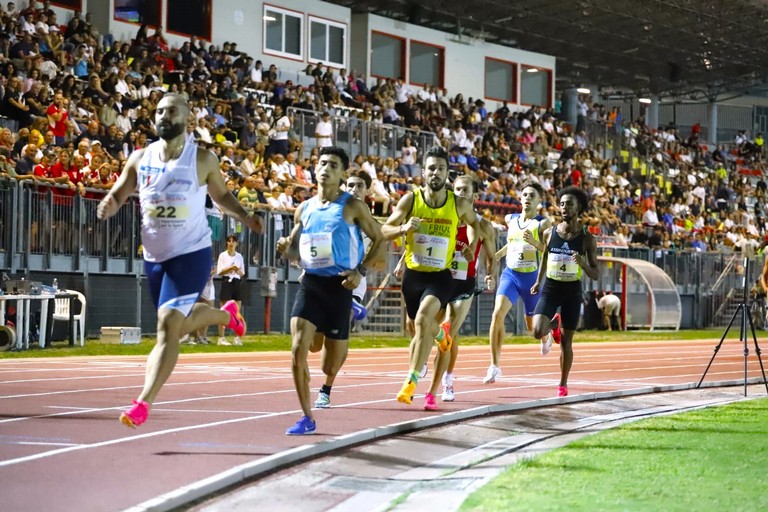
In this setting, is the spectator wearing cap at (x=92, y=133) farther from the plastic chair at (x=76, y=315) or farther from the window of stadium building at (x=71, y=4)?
the window of stadium building at (x=71, y=4)

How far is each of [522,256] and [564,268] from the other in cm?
230

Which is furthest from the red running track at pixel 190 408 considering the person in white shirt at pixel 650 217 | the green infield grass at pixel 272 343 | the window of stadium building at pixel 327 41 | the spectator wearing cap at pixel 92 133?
the person in white shirt at pixel 650 217

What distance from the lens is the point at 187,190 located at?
384 inches

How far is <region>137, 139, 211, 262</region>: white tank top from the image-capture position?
9727mm

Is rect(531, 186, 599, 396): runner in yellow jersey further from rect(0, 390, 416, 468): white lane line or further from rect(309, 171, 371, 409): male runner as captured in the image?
rect(0, 390, 416, 468): white lane line

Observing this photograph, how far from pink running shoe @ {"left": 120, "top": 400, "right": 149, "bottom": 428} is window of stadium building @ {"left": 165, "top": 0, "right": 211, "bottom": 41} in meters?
29.4

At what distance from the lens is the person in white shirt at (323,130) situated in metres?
33.8

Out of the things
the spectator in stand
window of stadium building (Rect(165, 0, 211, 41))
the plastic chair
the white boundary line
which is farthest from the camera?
window of stadium building (Rect(165, 0, 211, 41))

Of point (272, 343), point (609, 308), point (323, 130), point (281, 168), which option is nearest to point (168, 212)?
point (272, 343)

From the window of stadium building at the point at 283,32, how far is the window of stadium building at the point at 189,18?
2700 mm

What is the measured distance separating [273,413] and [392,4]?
36709 mm

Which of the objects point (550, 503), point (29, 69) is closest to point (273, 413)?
point (550, 503)

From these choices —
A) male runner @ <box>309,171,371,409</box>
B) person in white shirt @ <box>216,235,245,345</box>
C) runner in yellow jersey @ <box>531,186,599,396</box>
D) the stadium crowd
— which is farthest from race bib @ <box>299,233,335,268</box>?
person in white shirt @ <box>216,235,245,345</box>

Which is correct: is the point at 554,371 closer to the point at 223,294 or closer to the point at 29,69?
the point at 223,294
